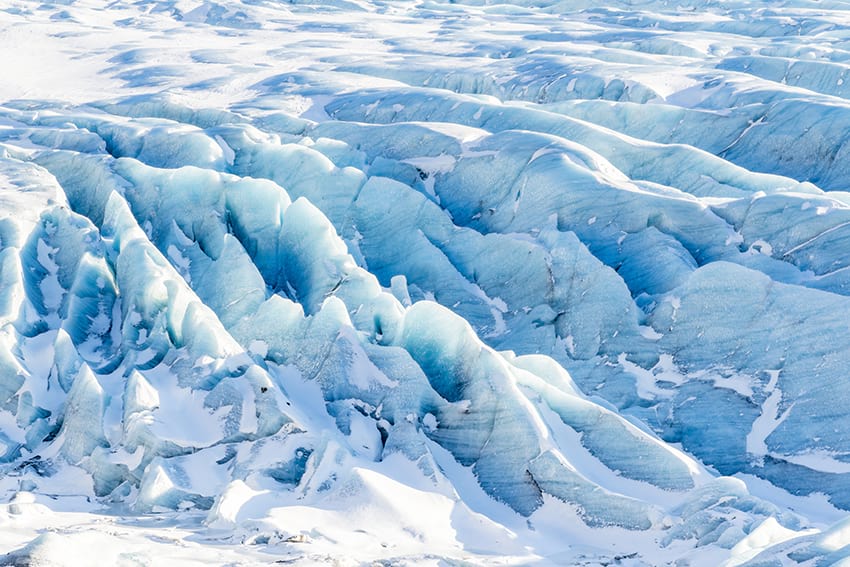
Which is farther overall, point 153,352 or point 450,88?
point 450,88

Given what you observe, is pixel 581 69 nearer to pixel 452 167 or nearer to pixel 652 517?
pixel 452 167

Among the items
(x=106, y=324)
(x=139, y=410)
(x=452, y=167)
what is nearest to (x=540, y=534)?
(x=139, y=410)

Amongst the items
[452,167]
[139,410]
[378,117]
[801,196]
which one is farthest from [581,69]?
[139,410]

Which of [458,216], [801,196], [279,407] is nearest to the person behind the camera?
[279,407]

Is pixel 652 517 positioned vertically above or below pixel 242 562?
below

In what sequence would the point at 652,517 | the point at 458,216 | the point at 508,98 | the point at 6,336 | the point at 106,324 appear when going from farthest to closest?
the point at 508,98
the point at 458,216
the point at 106,324
the point at 6,336
the point at 652,517

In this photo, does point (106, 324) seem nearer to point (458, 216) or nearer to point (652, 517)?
point (458, 216)
